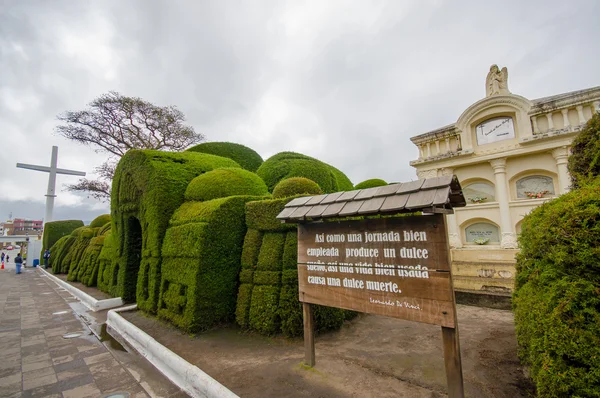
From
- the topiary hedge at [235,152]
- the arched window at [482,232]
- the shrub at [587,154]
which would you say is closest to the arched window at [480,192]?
the arched window at [482,232]

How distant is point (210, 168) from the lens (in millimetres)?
9773

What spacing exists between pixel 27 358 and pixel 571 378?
8.77m

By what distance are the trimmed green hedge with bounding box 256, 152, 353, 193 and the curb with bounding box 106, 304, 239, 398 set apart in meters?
6.83

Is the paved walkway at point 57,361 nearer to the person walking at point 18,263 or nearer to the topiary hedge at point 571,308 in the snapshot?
the topiary hedge at point 571,308

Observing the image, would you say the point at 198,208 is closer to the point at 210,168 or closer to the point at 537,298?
the point at 210,168

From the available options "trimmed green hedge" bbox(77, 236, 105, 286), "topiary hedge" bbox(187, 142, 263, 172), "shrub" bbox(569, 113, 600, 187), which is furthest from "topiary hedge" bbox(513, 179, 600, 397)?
"trimmed green hedge" bbox(77, 236, 105, 286)

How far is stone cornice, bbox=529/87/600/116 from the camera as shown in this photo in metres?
11.5

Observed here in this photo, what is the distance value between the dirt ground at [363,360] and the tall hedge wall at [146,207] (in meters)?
2.23

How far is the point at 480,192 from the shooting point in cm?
1448

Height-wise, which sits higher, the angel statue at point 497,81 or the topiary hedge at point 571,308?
the angel statue at point 497,81

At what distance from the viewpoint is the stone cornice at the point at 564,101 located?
11.5 meters

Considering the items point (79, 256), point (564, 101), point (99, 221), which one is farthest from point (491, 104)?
point (99, 221)

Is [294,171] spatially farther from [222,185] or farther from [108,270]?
[108,270]

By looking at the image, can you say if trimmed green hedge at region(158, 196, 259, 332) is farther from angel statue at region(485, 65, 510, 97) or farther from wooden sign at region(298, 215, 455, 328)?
angel statue at region(485, 65, 510, 97)
